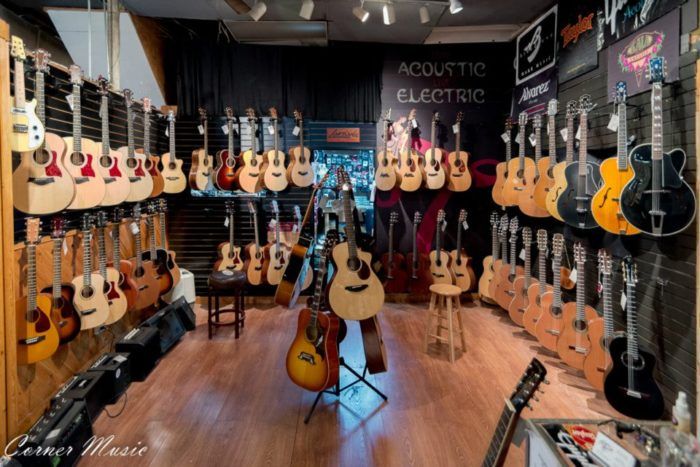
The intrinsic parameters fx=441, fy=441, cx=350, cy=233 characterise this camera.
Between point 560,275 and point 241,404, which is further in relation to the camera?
point 560,275

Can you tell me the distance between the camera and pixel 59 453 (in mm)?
2105

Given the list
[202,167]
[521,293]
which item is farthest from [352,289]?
[202,167]

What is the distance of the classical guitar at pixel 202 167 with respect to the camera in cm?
471

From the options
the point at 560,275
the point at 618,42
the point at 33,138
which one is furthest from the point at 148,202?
the point at 618,42

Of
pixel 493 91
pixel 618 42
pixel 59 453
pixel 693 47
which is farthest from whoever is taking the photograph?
pixel 493 91

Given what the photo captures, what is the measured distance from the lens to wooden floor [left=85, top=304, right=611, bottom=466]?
92.7 inches

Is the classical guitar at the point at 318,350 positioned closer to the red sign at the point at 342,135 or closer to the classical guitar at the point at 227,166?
the classical guitar at the point at 227,166

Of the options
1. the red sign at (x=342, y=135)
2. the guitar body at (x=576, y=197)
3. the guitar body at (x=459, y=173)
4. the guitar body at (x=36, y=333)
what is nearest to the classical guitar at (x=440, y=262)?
the guitar body at (x=459, y=173)

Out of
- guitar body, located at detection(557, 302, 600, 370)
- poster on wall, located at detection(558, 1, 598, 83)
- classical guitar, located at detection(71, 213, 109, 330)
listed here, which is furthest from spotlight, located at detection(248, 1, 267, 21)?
guitar body, located at detection(557, 302, 600, 370)

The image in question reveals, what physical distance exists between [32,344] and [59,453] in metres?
0.71

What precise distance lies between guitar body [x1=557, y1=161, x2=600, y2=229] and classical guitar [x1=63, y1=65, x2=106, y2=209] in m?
3.41

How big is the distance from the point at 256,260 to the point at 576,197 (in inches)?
125

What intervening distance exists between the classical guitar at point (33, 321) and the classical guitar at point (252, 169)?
7.48ft

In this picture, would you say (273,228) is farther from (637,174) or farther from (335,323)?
(637,174)
